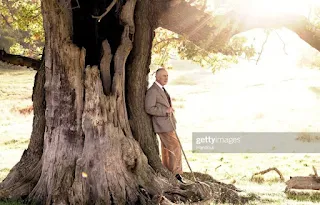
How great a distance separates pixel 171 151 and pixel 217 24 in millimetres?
3373

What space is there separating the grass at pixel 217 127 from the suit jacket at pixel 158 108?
2183 millimetres

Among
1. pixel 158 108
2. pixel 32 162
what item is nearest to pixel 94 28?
pixel 158 108

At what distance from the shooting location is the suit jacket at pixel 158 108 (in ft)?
39.4

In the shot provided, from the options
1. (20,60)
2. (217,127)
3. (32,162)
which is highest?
(20,60)

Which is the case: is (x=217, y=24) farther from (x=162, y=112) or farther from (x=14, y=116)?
(x=14, y=116)

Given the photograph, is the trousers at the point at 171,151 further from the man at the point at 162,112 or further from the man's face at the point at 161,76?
the man's face at the point at 161,76

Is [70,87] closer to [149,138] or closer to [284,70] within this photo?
[149,138]

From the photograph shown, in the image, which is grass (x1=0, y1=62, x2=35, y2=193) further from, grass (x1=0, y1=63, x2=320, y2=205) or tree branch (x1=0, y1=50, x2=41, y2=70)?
tree branch (x1=0, y1=50, x2=41, y2=70)

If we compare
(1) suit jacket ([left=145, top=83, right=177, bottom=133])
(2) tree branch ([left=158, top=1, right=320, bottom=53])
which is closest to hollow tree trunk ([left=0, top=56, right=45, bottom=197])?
(1) suit jacket ([left=145, top=83, right=177, bottom=133])

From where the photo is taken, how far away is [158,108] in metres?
12.1

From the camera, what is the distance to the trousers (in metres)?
12.3

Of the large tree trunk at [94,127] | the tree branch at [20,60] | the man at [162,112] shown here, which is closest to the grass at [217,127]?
the large tree trunk at [94,127]
